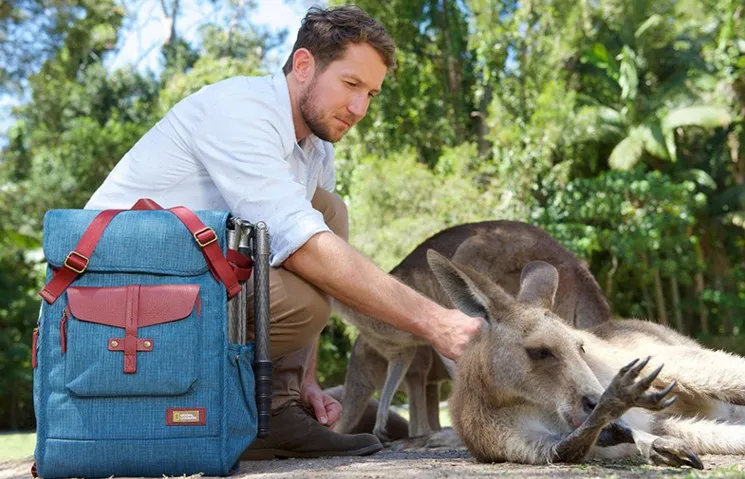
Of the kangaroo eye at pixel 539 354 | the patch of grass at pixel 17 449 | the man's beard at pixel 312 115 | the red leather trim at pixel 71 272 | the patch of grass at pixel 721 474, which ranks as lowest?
the patch of grass at pixel 17 449

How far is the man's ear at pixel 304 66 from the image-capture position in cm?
372

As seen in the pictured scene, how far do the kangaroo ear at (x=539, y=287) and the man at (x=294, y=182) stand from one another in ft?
1.21

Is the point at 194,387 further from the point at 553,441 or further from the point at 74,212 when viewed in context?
the point at 553,441

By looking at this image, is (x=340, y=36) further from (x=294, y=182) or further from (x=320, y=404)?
(x=320, y=404)

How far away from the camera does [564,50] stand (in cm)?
1900

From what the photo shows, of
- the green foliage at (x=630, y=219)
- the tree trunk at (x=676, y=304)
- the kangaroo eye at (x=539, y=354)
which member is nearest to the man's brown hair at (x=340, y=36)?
the kangaroo eye at (x=539, y=354)

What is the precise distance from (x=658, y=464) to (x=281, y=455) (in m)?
1.56

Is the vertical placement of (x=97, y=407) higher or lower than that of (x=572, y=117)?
lower

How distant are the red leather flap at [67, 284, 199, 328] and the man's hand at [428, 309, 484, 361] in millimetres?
862

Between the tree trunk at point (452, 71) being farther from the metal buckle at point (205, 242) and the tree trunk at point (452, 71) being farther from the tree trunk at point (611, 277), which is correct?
the metal buckle at point (205, 242)

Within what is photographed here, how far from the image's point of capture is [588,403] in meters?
2.84

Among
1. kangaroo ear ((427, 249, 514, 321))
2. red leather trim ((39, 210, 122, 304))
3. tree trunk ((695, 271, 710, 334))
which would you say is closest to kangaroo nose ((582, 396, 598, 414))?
kangaroo ear ((427, 249, 514, 321))

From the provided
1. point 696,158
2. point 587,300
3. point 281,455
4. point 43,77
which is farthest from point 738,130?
point 281,455

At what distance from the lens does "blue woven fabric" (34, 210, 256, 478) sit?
2830mm
